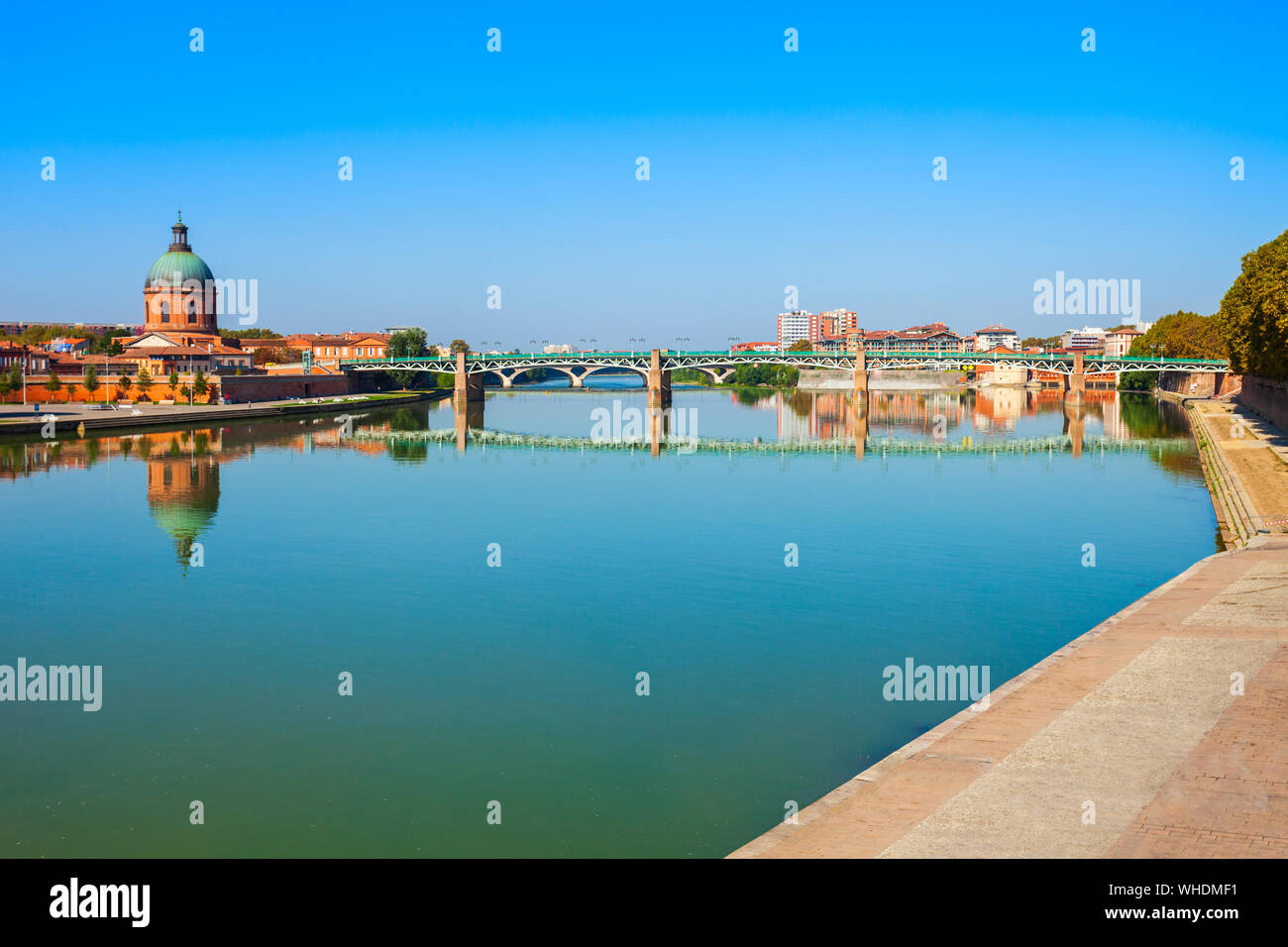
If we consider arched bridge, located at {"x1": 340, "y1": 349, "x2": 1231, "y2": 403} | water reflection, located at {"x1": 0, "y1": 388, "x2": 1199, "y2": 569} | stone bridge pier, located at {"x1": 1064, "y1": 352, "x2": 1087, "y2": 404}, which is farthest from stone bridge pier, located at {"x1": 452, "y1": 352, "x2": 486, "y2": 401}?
stone bridge pier, located at {"x1": 1064, "y1": 352, "x2": 1087, "y2": 404}

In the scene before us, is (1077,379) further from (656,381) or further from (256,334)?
(256,334)

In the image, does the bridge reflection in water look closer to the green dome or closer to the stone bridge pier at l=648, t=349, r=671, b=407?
the stone bridge pier at l=648, t=349, r=671, b=407

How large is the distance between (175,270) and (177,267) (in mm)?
389

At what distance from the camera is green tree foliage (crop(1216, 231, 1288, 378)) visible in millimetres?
41062

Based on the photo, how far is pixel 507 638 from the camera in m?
17.1

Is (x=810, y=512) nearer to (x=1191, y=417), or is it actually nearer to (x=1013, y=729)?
(x=1013, y=729)

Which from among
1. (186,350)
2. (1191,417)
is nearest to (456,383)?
(186,350)

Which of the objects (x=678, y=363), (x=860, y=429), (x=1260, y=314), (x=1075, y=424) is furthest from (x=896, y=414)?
(x=1260, y=314)

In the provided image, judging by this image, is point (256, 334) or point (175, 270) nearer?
point (175, 270)

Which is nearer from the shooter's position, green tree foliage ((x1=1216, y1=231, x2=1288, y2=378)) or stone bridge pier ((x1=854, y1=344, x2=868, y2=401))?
green tree foliage ((x1=1216, y1=231, x2=1288, y2=378))

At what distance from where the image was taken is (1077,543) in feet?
84.0

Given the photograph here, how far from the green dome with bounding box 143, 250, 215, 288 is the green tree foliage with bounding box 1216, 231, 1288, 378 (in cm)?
7723

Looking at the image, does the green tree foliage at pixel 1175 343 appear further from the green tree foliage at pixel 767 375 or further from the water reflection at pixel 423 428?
the green tree foliage at pixel 767 375

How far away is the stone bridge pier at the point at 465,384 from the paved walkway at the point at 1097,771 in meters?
77.7
